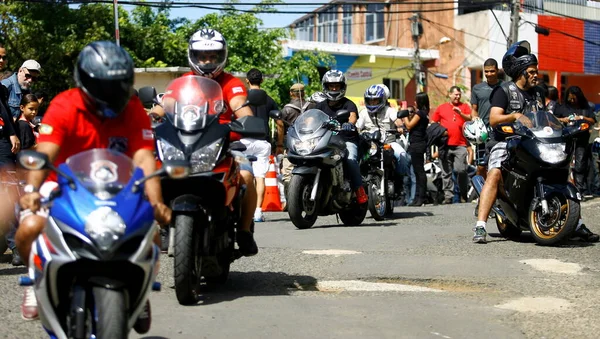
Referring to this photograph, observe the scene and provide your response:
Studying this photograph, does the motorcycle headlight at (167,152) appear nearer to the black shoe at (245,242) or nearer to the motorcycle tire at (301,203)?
the black shoe at (245,242)

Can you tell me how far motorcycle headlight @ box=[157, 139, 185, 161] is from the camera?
7133 millimetres

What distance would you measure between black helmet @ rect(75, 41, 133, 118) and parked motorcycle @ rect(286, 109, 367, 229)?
6.97 meters

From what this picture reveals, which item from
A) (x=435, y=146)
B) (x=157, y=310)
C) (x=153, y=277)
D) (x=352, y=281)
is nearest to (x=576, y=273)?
(x=352, y=281)

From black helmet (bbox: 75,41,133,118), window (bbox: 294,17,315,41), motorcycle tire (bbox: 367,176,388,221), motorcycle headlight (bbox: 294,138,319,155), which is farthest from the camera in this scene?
window (bbox: 294,17,315,41)

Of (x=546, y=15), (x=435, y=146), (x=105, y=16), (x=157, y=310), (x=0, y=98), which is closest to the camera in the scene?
(x=157, y=310)

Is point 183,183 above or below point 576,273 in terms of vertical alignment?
above

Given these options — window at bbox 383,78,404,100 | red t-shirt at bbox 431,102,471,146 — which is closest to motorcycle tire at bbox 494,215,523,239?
red t-shirt at bbox 431,102,471,146

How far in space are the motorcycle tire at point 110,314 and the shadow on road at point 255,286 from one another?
2.50m

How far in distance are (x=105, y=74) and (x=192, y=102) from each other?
223 cm

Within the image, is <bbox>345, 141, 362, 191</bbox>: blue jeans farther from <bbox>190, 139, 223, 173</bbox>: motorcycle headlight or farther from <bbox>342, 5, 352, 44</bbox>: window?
<bbox>342, 5, 352, 44</bbox>: window

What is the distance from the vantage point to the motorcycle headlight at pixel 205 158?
7074 millimetres

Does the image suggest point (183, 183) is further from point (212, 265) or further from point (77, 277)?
point (77, 277)

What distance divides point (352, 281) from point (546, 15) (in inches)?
1412

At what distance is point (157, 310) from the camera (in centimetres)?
688
